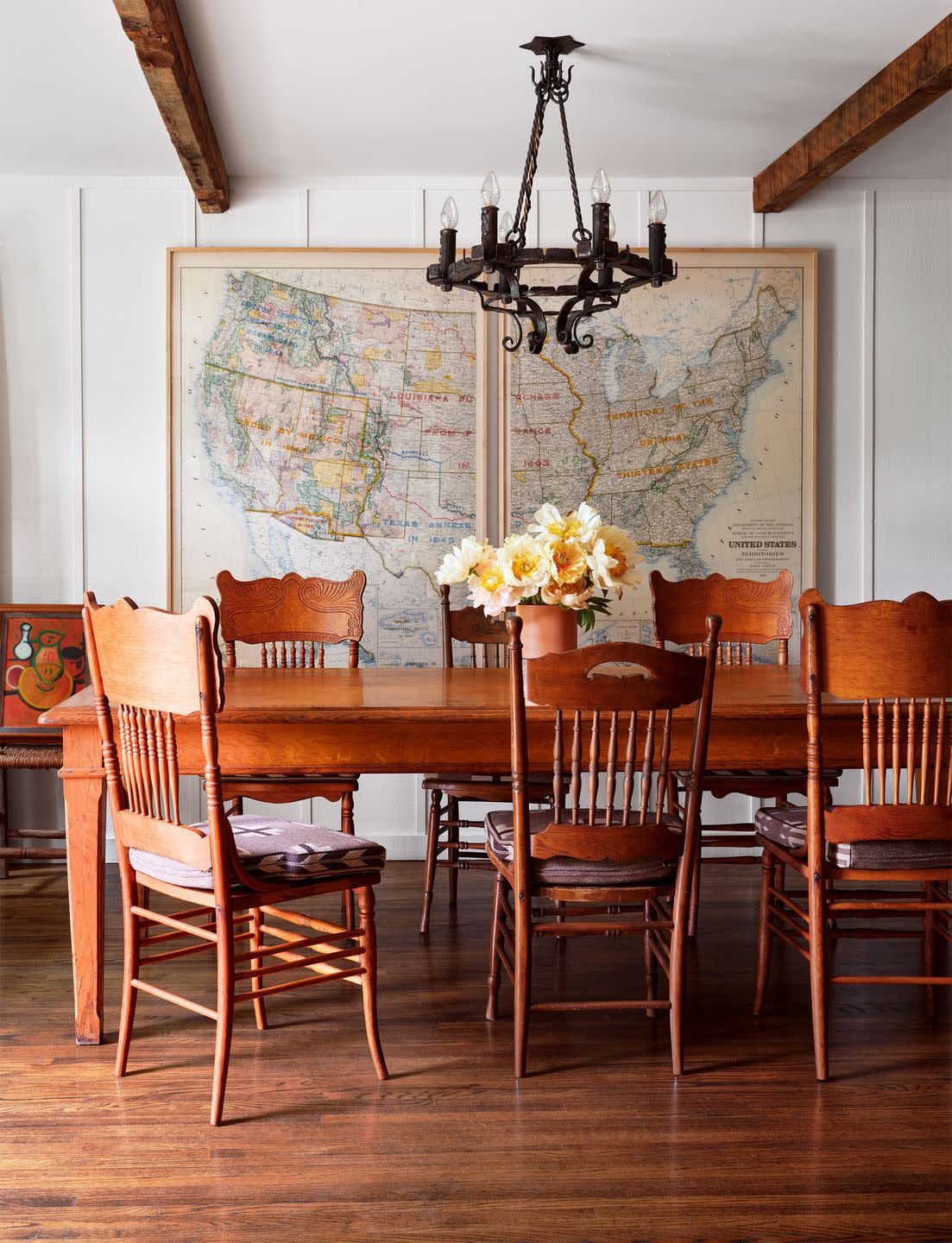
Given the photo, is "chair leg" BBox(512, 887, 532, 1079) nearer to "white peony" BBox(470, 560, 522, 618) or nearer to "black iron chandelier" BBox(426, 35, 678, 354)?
"white peony" BBox(470, 560, 522, 618)

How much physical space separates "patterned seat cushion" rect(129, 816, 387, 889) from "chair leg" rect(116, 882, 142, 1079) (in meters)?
0.11

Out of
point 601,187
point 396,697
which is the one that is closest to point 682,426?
point 601,187

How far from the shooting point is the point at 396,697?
2658 millimetres

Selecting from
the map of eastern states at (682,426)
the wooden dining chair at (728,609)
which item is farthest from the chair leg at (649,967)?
the map of eastern states at (682,426)

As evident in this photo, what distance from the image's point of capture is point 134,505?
427 cm

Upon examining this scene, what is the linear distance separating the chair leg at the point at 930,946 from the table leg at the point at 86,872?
2046 mm

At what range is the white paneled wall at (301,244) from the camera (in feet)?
13.9

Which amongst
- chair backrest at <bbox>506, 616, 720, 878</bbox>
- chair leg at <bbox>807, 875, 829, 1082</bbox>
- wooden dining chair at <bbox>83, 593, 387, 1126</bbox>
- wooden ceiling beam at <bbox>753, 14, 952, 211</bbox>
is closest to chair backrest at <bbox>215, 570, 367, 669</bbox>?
wooden dining chair at <bbox>83, 593, 387, 1126</bbox>

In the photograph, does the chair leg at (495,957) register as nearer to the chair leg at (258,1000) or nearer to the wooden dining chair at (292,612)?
the chair leg at (258,1000)

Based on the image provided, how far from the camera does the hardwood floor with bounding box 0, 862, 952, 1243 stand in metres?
1.84

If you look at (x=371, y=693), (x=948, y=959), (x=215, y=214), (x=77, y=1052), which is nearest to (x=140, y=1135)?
(x=77, y=1052)

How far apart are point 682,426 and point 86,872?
288cm

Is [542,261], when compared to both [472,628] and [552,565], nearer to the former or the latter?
[552,565]

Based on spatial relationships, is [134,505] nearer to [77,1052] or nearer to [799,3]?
[77,1052]
